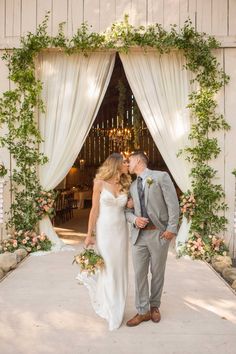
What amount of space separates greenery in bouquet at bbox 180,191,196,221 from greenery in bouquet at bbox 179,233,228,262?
0.33 m

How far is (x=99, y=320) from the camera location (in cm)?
397

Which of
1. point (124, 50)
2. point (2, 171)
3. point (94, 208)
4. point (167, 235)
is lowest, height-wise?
point (167, 235)

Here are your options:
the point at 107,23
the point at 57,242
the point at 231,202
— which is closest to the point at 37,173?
the point at 57,242

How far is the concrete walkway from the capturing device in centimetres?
342

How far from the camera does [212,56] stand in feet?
23.0

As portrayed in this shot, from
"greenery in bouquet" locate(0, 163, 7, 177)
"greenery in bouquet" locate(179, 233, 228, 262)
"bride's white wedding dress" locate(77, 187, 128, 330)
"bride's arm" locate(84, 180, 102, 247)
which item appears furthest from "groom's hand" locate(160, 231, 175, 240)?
"greenery in bouquet" locate(0, 163, 7, 177)

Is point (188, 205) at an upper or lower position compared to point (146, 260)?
upper

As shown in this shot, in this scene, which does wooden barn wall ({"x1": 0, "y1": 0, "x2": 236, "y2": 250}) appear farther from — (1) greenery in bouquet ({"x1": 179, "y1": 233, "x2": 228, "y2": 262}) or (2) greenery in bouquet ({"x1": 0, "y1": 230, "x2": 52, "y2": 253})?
(2) greenery in bouquet ({"x1": 0, "y1": 230, "x2": 52, "y2": 253})

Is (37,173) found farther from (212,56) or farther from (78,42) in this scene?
(212,56)

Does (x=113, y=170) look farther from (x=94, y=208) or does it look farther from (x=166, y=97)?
(x=166, y=97)

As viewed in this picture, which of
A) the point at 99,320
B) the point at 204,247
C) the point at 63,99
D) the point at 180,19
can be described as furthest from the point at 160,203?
the point at 180,19

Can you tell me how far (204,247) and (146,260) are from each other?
302 cm

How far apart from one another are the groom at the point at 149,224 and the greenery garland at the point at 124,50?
3.18 metres

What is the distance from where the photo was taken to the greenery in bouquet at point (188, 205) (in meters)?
6.95
